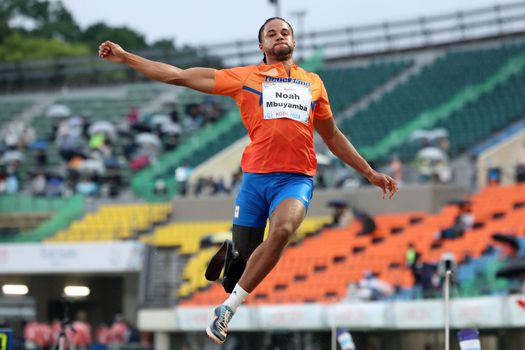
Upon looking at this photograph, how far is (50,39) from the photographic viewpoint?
8356 cm

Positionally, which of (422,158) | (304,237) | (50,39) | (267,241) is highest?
(50,39)

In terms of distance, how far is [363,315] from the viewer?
22.9m

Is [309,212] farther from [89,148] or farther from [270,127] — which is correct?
[270,127]

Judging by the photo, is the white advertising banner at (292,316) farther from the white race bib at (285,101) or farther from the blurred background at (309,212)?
the white race bib at (285,101)

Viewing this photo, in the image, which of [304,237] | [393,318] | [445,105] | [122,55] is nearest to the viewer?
[122,55]

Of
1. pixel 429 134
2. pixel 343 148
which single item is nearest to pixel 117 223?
pixel 429 134

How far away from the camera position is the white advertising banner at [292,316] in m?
24.2

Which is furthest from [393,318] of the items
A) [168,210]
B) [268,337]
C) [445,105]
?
[445,105]

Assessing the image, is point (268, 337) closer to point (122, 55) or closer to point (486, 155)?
point (486, 155)

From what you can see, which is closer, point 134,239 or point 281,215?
point 281,215

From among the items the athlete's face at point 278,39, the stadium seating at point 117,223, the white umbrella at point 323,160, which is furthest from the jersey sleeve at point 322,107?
the stadium seating at point 117,223

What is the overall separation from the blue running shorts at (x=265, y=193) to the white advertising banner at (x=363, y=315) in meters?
13.6

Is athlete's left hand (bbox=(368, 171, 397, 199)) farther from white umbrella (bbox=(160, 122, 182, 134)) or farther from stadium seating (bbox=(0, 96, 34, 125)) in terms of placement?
stadium seating (bbox=(0, 96, 34, 125))

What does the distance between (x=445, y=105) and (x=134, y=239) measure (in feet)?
31.3
